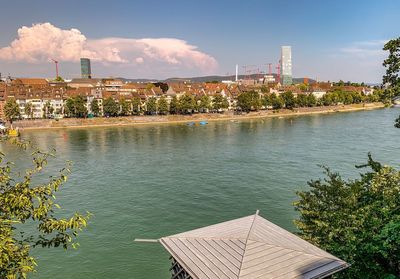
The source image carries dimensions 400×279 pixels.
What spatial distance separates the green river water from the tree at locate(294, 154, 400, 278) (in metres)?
7.69

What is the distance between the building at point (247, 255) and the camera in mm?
7570

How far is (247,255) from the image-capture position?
796 centimetres

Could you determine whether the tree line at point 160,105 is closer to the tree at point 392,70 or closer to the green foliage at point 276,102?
the green foliage at point 276,102

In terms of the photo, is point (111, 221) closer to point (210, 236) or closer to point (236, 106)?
point (210, 236)

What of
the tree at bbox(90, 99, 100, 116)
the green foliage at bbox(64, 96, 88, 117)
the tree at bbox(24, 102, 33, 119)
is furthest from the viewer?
the tree at bbox(90, 99, 100, 116)

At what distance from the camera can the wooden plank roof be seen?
24.8 ft

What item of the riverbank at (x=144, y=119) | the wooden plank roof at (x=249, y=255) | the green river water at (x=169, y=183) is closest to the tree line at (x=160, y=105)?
the riverbank at (x=144, y=119)

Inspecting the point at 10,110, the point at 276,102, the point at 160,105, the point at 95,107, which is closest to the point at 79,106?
the point at 95,107

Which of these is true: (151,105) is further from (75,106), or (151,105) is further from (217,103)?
(217,103)

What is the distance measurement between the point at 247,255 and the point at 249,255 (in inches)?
1.9

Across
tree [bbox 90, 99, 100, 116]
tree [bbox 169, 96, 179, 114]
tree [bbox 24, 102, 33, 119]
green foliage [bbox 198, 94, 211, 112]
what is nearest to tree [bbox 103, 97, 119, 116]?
tree [bbox 90, 99, 100, 116]

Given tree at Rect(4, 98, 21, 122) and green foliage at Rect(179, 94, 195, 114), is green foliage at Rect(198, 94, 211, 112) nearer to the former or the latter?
green foliage at Rect(179, 94, 195, 114)

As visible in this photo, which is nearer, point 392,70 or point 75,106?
point 392,70

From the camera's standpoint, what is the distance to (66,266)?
A: 17.1m
